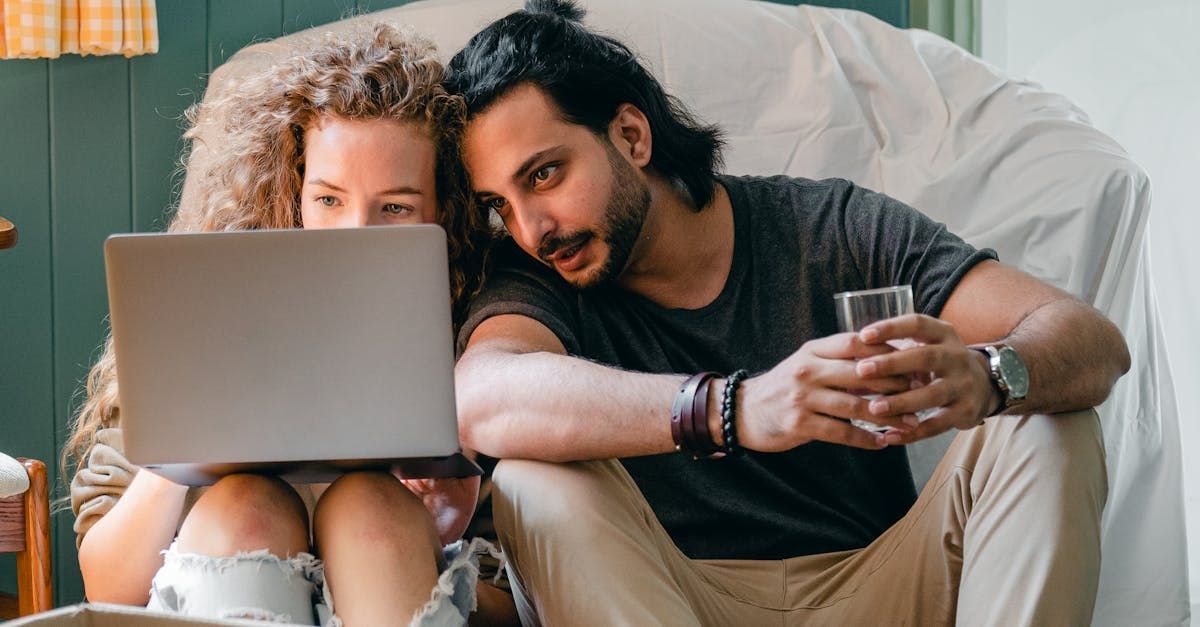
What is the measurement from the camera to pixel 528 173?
4.88ft

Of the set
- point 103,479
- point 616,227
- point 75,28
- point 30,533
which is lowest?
point 30,533

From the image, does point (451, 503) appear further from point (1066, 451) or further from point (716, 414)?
point (1066, 451)

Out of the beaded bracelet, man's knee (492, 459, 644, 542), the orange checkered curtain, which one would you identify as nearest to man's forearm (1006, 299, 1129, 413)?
the beaded bracelet

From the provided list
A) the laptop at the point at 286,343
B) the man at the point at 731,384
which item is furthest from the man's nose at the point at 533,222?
the laptop at the point at 286,343

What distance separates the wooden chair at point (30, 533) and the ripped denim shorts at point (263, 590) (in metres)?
0.72

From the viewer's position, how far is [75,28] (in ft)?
6.97

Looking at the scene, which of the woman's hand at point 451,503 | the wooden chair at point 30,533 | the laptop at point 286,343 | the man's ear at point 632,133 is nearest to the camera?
the laptop at point 286,343

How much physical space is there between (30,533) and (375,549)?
0.87m

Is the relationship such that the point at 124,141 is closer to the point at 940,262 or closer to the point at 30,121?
the point at 30,121

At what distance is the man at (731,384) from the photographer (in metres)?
1.11

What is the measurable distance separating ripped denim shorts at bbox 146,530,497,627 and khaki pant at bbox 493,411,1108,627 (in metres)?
0.10

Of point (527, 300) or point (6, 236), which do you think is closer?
point (527, 300)

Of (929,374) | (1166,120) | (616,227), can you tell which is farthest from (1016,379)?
(1166,120)

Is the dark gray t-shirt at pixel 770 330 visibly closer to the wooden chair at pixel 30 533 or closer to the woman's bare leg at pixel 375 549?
the woman's bare leg at pixel 375 549
